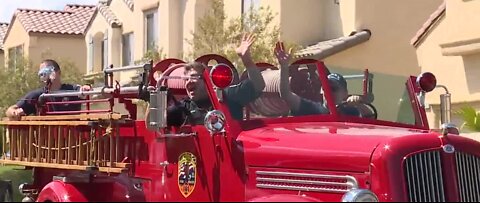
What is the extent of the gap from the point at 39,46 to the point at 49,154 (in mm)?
26175

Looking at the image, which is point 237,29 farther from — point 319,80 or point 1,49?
point 1,49

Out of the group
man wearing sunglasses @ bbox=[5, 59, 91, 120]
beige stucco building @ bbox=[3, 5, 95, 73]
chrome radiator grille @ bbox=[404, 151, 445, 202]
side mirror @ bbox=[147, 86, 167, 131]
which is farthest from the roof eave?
beige stucco building @ bbox=[3, 5, 95, 73]

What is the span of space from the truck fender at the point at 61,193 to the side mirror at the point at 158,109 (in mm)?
1080

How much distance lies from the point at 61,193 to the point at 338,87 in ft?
8.02

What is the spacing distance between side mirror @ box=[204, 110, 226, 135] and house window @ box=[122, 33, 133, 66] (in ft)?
74.0

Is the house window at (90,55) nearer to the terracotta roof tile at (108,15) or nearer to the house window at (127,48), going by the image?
the terracotta roof tile at (108,15)

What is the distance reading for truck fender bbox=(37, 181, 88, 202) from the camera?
7398mm

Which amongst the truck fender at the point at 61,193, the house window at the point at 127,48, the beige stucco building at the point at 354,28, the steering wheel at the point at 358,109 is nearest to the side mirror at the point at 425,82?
the steering wheel at the point at 358,109

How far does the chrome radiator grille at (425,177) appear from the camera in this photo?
6.11m

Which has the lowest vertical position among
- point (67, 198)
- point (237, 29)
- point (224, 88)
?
point (67, 198)

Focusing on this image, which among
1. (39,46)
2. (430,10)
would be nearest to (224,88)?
(430,10)

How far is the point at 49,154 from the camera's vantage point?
8.18 m

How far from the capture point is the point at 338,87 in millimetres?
7180

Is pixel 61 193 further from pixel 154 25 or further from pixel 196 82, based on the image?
pixel 154 25
